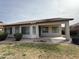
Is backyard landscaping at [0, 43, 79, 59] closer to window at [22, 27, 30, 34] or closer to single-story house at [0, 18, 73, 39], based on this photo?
single-story house at [0, 18, 73, 39]

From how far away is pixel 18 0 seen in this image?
22.7 meters

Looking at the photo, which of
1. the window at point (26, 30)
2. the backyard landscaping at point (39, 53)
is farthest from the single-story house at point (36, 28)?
the backyard landscaping at point (39, 53)

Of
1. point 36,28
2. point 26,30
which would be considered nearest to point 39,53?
point 36,28

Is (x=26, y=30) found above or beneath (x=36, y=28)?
beneath

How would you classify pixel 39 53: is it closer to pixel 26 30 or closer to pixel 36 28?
pixel 36 28

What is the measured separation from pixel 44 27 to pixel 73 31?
8.21 meters

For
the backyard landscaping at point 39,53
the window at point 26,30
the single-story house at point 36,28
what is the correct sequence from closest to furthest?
the backyard landscaping at point 39,53
the single-story house at point 36,28
the window at point 26,30

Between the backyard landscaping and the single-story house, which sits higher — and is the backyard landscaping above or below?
below

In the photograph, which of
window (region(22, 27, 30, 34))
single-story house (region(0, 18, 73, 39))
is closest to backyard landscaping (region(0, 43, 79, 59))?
single-story house (region(0, 18, 73, 39))

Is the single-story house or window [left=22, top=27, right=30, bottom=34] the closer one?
the single-story house

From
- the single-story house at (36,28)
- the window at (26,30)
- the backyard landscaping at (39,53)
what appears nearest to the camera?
the backyard landscaping at (39,53)

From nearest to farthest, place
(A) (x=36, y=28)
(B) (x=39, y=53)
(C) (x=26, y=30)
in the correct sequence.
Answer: (B) (x=39, y=53) → (A) (x=36, y=28) → (C) (x=26, y=30)

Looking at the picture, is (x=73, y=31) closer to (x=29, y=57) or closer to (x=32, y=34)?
(x=32, y=34)

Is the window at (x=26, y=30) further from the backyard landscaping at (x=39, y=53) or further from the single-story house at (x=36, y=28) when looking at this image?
the backyard landscaping at (x=39, y=53)
